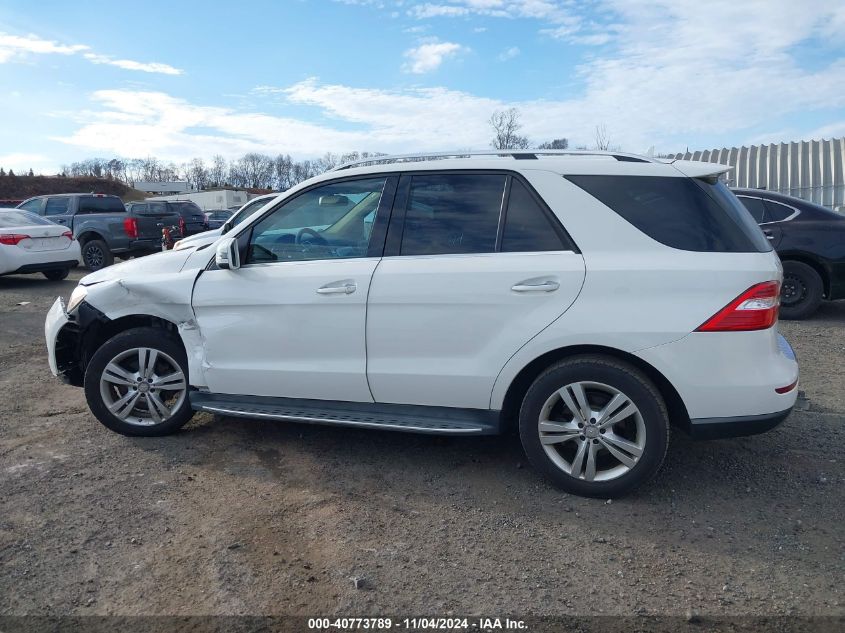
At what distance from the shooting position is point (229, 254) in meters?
4.17

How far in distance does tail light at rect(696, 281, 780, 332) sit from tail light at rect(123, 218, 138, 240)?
14.0 metres

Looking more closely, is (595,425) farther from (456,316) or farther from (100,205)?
(100,205)

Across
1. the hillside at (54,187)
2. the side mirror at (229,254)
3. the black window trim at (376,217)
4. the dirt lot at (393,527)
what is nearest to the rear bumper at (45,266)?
the dirt lot at (393,527)

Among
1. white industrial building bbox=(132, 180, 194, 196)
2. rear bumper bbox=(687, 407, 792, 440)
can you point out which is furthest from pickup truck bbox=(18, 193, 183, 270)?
white industrial building bbox=(132, 180, 194, 196)

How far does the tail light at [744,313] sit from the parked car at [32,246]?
12082 mm

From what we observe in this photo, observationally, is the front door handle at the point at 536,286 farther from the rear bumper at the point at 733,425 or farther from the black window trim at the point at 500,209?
the rear bumper at the point at 733,425

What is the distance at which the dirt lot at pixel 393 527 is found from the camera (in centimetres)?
286

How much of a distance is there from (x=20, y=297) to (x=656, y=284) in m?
11.0

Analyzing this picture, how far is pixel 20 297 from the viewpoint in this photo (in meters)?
11.2

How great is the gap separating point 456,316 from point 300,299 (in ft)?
3.17

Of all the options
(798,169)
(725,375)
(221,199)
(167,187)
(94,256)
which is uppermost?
(167,187)

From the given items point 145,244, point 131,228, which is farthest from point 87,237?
point 145,244

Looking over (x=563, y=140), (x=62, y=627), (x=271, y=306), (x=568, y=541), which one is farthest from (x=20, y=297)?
(x=563, y=140)

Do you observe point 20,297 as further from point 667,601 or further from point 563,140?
point 563,140
